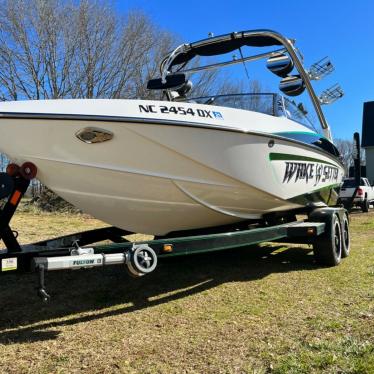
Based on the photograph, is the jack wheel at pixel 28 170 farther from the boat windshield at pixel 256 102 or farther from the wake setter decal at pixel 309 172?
the wake setter decal at pixel 309 172

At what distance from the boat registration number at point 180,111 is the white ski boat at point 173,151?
1 cm

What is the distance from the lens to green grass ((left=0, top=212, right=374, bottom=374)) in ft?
10.6

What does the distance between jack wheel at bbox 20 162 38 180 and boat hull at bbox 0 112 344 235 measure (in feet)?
0.20

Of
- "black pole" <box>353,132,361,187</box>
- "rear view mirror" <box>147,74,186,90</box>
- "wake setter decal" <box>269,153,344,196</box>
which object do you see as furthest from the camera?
"black pole" <box>353,132,361,187</box>

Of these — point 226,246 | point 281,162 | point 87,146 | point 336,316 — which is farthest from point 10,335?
point 281,162

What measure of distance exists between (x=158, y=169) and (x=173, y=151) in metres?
0.22

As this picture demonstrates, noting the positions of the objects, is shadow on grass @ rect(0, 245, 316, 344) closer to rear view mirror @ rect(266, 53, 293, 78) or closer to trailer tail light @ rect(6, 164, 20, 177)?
trailer tail light @ rect(6, 164, 20, 177)

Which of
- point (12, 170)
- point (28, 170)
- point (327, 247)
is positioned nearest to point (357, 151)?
point (327, 247)

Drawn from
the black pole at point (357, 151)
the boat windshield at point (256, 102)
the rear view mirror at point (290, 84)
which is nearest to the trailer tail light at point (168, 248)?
the boat windshield at point (256, 102)

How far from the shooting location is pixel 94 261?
12.3 feet

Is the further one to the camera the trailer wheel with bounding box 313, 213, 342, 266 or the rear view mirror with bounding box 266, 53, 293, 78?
the trailer wheel with bounding box 313, 213, 342, 266

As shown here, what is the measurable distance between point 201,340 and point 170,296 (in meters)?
1.34

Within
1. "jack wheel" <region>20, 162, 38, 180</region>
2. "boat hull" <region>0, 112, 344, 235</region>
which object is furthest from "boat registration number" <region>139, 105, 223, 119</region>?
"jack wheel" <region>20, 162, 38, 180</region>

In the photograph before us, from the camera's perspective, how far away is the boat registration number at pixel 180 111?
4180mm
